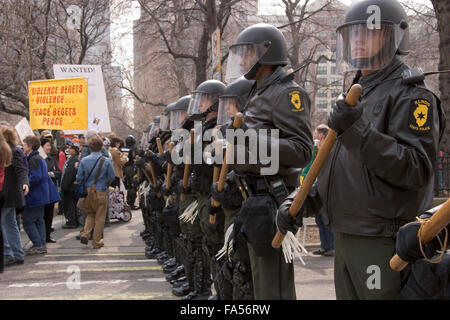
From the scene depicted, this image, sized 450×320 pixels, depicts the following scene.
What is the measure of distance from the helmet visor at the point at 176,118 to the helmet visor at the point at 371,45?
463cm

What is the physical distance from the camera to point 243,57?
167 inches

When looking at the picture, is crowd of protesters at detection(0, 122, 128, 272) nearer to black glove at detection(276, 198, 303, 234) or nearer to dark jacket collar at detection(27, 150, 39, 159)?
dark jacket collar at detection(27, 150, 39, 159)

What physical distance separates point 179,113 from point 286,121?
3.87 meters

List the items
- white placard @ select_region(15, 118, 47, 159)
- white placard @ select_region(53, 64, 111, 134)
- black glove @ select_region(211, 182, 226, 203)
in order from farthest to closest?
1. white placard @ select_region(53, 64, 111, 134)
2. white placard @ select_region(15, 118, 47, 159)
3. black glove @ select_region(211, 182, 226, 203)

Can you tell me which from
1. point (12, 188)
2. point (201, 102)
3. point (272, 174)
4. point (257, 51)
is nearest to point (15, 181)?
point (12, 188)

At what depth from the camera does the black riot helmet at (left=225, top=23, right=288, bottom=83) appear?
13.5ft

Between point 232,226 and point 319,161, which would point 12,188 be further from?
point 319,161

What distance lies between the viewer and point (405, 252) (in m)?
1.85

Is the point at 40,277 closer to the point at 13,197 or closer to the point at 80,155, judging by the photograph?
the point at 13,197

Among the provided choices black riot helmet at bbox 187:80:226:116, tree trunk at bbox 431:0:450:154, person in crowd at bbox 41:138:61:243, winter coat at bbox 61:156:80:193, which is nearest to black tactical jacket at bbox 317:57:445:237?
black riot helmet at bbox 187:80:226:116

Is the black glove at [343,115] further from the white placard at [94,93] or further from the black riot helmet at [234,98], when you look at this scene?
the white placard at [94,93]

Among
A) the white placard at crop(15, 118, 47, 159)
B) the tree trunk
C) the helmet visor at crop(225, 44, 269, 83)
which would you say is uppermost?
the tree trunk

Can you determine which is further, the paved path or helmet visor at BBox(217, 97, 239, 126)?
the paved path
